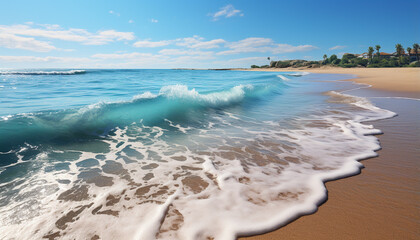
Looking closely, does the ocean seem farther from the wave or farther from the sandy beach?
the sandy beach

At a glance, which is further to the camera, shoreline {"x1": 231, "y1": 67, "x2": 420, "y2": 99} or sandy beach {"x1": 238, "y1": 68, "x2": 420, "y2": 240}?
shoreline {"x1": 231, "y1": 67, "x2": 420, "y2": 99}

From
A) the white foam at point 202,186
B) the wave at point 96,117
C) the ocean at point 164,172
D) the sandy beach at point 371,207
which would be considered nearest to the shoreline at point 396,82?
the ocean at point 164,172

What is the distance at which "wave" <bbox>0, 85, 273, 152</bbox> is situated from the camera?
5.19m

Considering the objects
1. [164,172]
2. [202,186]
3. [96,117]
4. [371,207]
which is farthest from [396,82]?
[96,117]

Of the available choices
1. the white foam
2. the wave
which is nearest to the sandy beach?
the white foam

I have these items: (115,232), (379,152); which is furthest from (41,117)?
(379,152)

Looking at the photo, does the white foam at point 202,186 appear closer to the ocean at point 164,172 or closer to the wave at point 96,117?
the ocean at point 164,172

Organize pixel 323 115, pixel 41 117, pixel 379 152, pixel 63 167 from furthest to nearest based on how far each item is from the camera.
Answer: pixel 323 115 → pixel 41 117 → pixel 379 152 → pixel 63 167

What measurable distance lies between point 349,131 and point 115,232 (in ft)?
18.7

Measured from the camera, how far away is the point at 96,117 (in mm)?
6754

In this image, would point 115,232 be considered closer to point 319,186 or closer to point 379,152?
point 319,186

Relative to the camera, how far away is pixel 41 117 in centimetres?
616

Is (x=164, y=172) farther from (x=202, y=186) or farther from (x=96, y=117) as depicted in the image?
(x=96, y=117)

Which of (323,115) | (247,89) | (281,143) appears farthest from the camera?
(247,89)
